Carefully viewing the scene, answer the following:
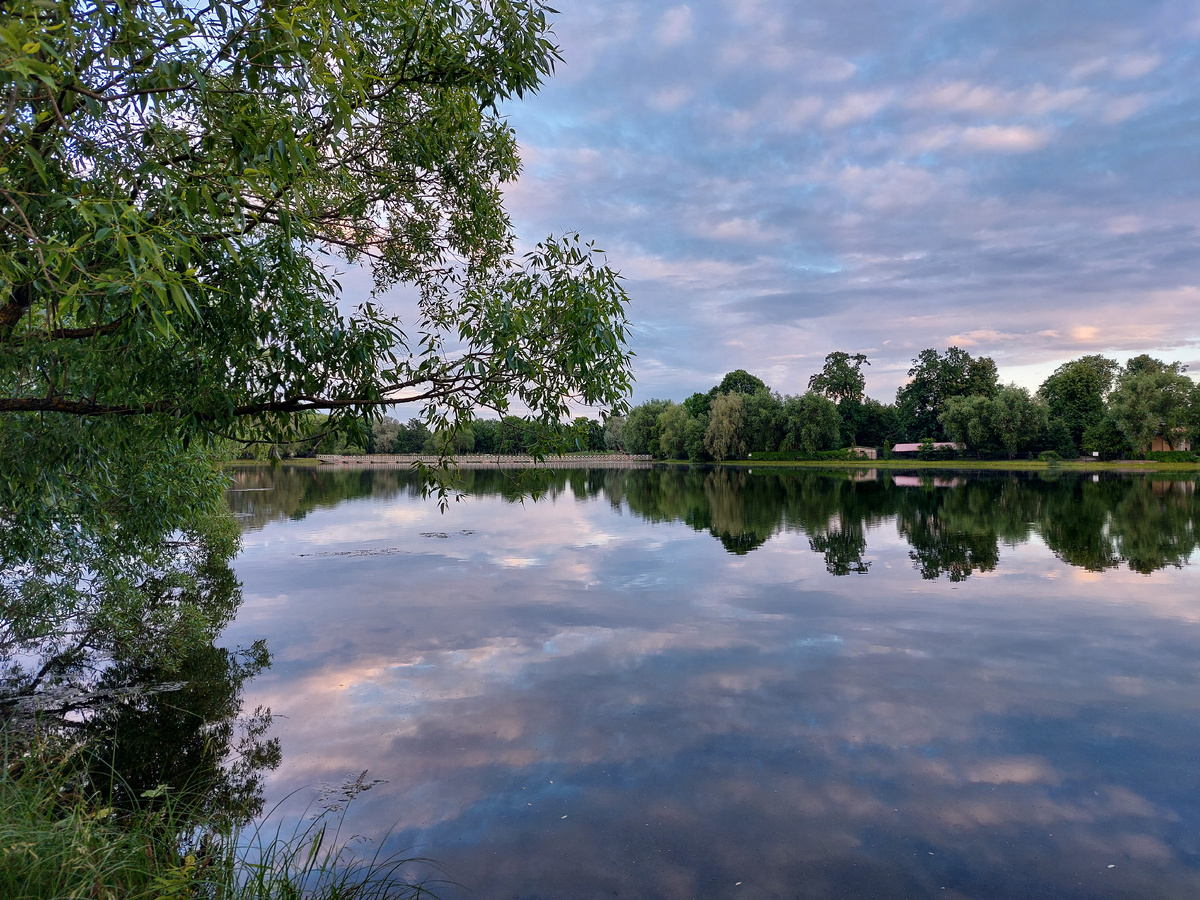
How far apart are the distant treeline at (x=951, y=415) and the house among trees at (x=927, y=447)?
0.76 m

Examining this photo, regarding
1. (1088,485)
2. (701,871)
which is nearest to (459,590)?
(701,871)

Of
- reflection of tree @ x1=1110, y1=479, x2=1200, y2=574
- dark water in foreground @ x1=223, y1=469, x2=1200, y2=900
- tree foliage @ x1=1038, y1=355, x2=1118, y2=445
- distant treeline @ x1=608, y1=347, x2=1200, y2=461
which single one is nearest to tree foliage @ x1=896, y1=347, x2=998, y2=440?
distant treeline @ x1=608, y1=347, x2=1200, y2=461

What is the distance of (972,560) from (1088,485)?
137 ft

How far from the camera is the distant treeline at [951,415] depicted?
82.3 meters

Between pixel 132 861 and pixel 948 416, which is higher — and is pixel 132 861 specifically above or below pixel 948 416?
below

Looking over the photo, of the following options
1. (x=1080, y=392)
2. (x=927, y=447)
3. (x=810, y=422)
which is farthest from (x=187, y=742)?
(x=1080, y=392)

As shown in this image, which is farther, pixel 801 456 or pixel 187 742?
pixel 801 456

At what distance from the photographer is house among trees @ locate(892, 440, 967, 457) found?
102 metres

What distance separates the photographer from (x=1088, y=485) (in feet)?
187

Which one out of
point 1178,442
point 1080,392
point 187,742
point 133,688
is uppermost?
point 1080,392

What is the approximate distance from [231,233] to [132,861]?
190 inches

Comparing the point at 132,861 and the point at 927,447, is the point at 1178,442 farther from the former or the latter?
the point at 132,861

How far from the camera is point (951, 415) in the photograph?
93125 millimetres

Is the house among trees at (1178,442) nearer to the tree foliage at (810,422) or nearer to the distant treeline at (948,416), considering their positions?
the distant treeline at (948,416)
